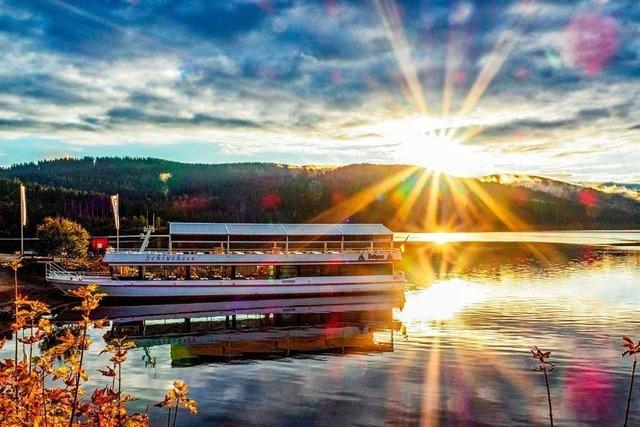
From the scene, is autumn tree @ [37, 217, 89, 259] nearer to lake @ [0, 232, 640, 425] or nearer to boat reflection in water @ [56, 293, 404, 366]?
boat reflection in water @ [56, 293, 404, 366]

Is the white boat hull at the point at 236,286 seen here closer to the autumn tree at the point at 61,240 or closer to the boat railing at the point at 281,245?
the boat railing at the point at 281,245

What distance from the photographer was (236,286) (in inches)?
1991

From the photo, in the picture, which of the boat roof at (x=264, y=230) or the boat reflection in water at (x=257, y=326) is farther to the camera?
the boat roof at (x=264, y=230)

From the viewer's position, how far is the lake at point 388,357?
21734 mm

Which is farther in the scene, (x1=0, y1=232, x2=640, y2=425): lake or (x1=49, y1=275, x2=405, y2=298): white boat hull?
(x1=49, y1=275, x2=405, y2=298): white boat hull

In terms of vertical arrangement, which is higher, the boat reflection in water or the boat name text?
the boat name text

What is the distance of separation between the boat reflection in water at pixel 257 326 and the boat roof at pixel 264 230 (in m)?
6.38

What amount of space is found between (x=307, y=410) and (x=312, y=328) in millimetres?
18857

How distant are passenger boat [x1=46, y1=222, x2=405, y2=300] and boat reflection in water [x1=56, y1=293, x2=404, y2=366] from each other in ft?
4.31

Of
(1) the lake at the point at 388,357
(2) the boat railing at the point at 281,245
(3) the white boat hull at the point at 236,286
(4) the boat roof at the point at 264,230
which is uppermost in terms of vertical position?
(4) the boat roof at the point at 264,230

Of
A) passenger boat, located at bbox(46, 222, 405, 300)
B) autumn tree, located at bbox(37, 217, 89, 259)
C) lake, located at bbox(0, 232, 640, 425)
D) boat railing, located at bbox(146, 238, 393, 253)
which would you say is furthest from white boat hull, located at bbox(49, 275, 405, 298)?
autumn tree, located at bbox(37, 217, 89, 259)

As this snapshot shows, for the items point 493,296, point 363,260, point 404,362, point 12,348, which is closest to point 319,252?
point 363,260

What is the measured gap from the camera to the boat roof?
51062 millimetres

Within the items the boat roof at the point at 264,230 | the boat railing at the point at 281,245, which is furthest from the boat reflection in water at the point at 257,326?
the boat roof at the point at 264,230
